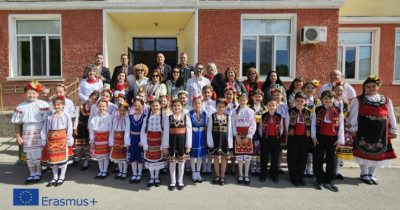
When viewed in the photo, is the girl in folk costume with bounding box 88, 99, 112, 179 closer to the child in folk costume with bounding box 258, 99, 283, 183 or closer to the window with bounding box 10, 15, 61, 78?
the child in folk costume with bounding box 258, 99, 283, 183

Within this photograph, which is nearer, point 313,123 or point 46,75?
point 313,123

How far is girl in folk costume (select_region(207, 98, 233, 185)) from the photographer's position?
4145mm

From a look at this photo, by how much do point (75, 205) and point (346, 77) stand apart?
996cm

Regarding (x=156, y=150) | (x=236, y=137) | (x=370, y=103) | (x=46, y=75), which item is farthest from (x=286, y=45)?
(x=46, y=75)

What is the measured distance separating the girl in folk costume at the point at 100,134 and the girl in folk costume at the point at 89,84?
78cm

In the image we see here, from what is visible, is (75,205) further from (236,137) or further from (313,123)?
(313,123)

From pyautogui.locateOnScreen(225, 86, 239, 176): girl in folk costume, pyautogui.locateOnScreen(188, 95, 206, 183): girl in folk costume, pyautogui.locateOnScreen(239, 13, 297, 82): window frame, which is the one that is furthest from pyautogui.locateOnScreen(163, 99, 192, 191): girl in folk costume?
pyautogui.locateOnScreen(239, 13, 297, 82): window frame

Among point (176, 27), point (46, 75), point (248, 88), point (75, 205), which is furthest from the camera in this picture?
point (176, 27)

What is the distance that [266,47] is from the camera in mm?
8211

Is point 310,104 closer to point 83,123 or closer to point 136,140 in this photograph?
point 136,140

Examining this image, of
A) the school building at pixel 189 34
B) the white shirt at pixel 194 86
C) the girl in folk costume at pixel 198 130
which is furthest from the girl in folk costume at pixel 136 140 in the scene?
the school building at pixel 189 34

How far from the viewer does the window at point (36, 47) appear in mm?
7992

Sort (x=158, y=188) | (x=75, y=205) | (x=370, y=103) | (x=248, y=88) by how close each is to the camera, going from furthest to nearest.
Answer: (x=248, y=88), (x=370, y=103), (x=158, y=188), (x=75, y=205)

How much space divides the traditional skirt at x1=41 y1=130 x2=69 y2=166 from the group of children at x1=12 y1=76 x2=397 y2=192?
15 millimetres
